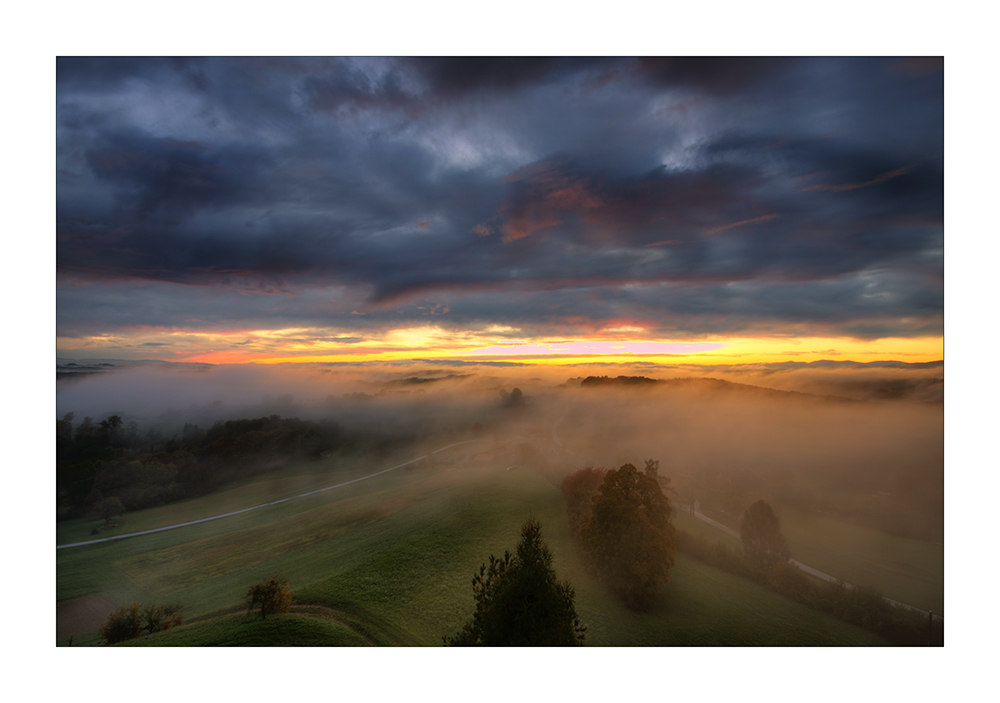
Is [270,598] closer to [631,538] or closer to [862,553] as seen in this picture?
[631,538]

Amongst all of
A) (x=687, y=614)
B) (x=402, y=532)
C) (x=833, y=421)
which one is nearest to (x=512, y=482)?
(x=402, y=532)

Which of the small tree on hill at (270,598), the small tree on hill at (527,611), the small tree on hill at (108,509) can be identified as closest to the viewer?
the small tree on hill at (527,611)

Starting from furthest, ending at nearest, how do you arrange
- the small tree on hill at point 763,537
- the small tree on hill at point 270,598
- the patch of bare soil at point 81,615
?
the small tree on hill at point 763,537 → the small tree on hill at point 270,598 → the patch of bare soil at point 81,615

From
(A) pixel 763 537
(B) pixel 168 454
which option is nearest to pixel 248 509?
(B) pixel 168 454

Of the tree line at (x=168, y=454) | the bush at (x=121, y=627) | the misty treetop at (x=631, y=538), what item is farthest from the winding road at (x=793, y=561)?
the bush at (x=121, y=627)

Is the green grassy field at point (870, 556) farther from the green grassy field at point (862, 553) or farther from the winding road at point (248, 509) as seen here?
the winding road at point (248, 509)

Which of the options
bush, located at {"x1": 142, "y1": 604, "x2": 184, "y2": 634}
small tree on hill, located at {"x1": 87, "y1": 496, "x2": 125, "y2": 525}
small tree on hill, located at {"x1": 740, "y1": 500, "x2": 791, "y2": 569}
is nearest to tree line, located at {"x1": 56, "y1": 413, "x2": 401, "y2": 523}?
small tree on hill, located at {"x1": 87, "y1": 496, "x2": 125, "y2": 525}

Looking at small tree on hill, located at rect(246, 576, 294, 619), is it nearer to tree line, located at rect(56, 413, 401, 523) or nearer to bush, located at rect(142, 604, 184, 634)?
bush, located at rect(142, 604, 184, 634)
